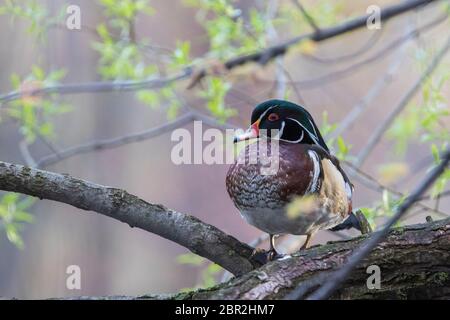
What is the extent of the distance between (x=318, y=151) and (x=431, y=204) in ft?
4.54

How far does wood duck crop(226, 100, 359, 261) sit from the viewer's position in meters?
0.94

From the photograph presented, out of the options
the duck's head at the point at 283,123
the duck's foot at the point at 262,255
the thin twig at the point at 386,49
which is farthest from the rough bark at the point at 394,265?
the thin twig at the point at 386,49

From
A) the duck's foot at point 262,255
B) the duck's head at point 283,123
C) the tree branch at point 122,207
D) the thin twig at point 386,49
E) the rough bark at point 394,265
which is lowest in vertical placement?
the rough bark at point 394,265

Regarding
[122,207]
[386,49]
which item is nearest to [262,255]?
[122,207]

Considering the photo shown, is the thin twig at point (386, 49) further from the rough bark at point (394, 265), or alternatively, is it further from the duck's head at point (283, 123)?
the rough bark at point (394, 265)

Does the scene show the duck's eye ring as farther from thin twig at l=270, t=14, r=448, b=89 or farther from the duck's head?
thin twig at l=270, t=14, r=448, b=89

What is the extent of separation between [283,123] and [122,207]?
0.29m

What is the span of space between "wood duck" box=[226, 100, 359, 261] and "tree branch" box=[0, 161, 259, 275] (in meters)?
0.07

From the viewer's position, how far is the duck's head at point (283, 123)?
0.99 meters

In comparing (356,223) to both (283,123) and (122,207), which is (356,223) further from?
(122,207)

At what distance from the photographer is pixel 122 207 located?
89 cm

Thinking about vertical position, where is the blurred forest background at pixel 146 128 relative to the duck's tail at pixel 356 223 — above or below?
above

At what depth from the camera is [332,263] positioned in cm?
84

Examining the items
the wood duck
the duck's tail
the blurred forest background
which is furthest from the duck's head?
the blurred forest background
